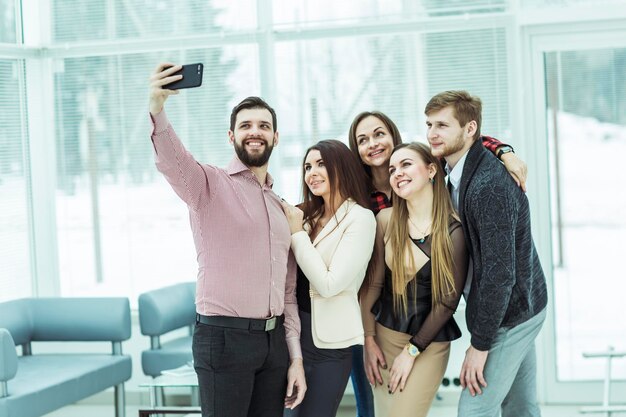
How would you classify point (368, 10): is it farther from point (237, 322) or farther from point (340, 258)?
point (237, 322)

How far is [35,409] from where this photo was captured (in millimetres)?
3951

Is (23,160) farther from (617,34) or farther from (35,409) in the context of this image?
(617,34)

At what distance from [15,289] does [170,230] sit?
1.11 metres

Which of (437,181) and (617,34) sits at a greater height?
(617,34)

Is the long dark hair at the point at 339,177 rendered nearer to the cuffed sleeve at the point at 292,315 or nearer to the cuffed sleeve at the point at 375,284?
the cuffed sleeve at the point at 375,284

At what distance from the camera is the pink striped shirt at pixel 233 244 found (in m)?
2.55

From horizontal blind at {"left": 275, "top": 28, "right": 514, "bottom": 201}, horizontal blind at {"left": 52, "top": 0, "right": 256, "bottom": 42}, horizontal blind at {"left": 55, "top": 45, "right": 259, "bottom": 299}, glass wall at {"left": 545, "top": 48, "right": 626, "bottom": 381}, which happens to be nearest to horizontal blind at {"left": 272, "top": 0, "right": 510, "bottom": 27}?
horizontal blind at {"left": 275, "top": 28, "right": 514, "bottom": 201}

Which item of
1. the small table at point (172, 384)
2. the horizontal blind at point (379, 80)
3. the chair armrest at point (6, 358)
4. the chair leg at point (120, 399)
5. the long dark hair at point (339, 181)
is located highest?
the horizontal blind at point (379, 80)

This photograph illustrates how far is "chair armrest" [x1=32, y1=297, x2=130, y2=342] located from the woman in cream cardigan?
7.22 ft

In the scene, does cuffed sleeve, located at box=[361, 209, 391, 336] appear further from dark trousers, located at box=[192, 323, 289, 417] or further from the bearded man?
dark trousers, located at box=[192, 323, 289, 417]

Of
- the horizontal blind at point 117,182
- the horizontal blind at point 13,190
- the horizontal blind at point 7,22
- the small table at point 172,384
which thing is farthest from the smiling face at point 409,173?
the horizontal blind at point 7,22

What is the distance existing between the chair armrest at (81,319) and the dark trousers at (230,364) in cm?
232

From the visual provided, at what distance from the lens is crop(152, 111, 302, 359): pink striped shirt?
8.38 ft

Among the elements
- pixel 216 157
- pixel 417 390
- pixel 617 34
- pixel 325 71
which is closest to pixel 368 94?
pixel 325 71
